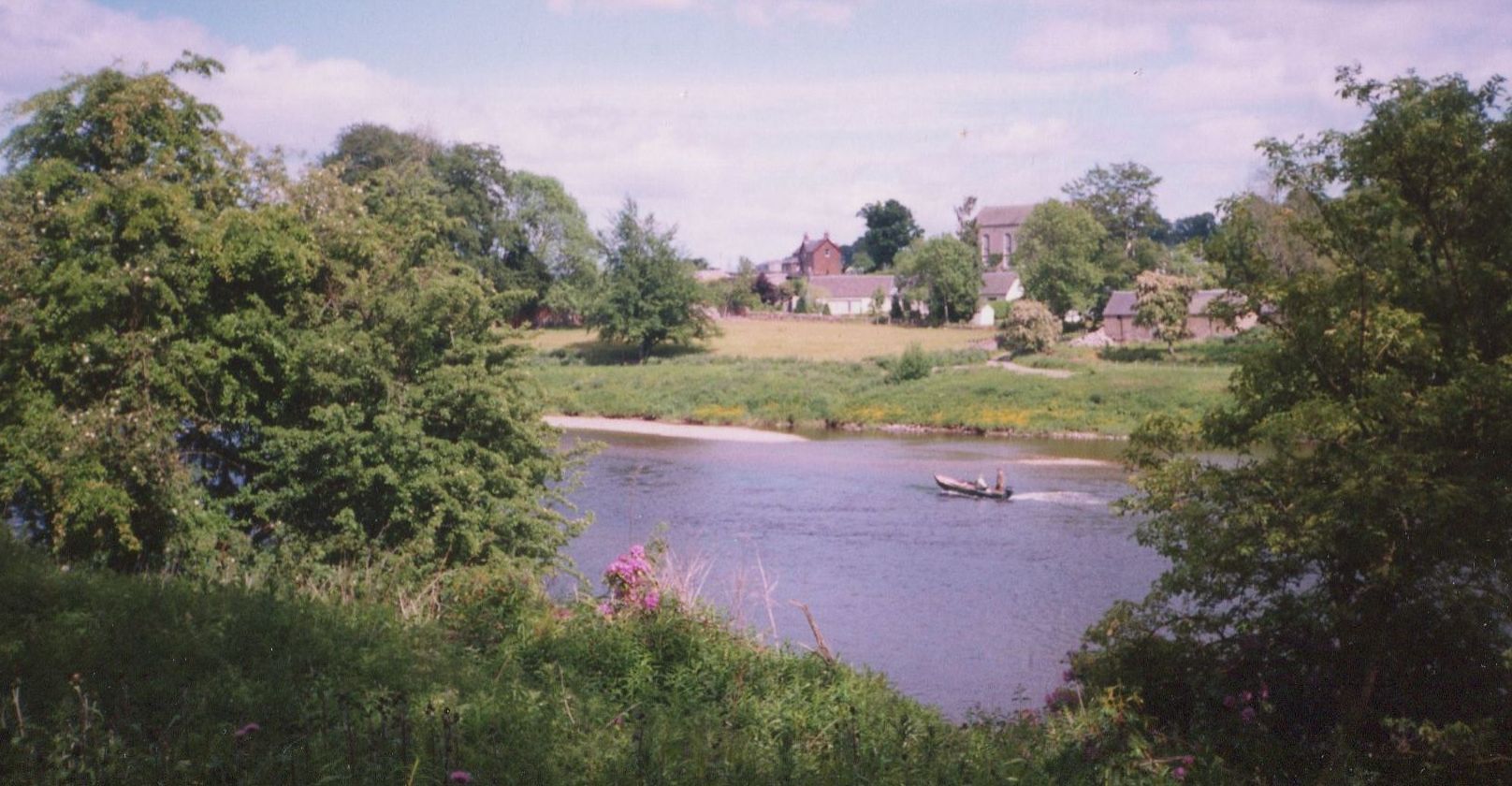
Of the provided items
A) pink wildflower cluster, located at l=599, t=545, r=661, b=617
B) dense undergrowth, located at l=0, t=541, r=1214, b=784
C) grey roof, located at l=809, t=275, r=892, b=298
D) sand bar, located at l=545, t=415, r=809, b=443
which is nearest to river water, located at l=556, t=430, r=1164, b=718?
pink wildflower cluster, located at l=599, t=545, r=661, b=617

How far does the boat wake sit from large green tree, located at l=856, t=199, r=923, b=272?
108 meters

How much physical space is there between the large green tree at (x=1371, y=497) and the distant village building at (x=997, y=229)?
4704 inches

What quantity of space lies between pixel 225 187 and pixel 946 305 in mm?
75171

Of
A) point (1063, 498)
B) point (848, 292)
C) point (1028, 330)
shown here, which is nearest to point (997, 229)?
point (848, 292)

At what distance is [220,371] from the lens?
1562cm

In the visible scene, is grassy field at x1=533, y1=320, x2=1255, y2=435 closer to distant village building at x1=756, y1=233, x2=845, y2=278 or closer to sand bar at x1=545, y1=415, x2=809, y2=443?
sand bar at x1=545, y1=415, x2=809, y2=443

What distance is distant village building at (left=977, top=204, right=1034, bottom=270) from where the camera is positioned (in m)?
129

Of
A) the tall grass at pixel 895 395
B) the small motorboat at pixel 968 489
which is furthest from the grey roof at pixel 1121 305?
the small motorboat at pixel 968 489

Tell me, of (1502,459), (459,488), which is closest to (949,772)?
(1502,459)

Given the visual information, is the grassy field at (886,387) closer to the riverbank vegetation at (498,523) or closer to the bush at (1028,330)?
the bush at (1028,330)

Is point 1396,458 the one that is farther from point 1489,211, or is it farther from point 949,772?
point 949,772

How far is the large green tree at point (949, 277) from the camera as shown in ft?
286

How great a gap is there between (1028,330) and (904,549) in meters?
41.5

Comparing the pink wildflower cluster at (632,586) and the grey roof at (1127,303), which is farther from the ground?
the grey roof at (1127,303)
